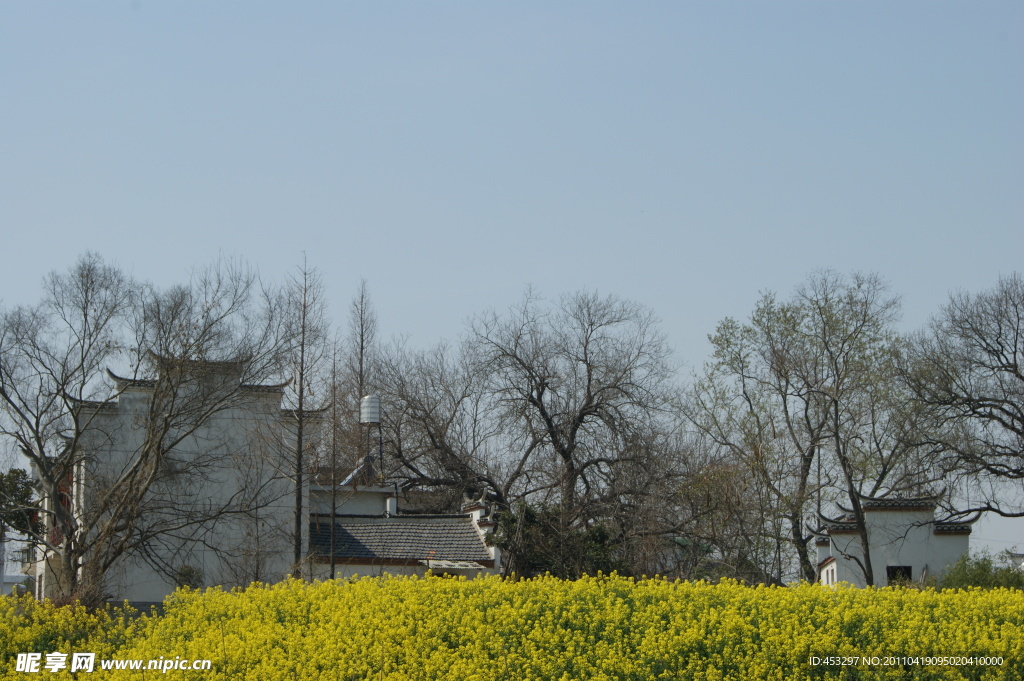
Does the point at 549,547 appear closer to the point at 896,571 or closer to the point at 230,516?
the point at 230,516

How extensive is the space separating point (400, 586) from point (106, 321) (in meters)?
18.3

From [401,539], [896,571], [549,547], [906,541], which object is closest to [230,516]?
[401,539]

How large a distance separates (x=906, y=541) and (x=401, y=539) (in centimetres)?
1268

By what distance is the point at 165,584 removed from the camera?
25062 millimetres

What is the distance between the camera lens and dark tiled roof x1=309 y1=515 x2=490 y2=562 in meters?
24.0

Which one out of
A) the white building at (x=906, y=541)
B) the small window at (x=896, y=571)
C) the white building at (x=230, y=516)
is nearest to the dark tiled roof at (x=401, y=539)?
the white building at (x=230, y=516)

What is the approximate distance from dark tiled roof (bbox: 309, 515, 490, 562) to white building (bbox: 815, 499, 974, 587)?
987cm

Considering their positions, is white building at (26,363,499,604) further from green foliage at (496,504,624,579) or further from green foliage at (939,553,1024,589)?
green foliage at (939,553,1024,589)

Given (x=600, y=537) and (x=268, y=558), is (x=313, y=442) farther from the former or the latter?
(x=600, y=537)

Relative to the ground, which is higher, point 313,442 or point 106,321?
point 106,321

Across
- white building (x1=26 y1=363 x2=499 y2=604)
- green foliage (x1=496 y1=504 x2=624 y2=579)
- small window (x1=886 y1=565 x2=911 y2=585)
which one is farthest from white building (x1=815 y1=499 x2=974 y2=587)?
white building (x1=26 y1=363 x2=499 y2=604)

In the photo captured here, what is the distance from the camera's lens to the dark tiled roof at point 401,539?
78.9 feet

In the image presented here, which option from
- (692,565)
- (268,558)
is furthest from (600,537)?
(268,558)

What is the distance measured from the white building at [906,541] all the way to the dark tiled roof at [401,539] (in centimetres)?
987
